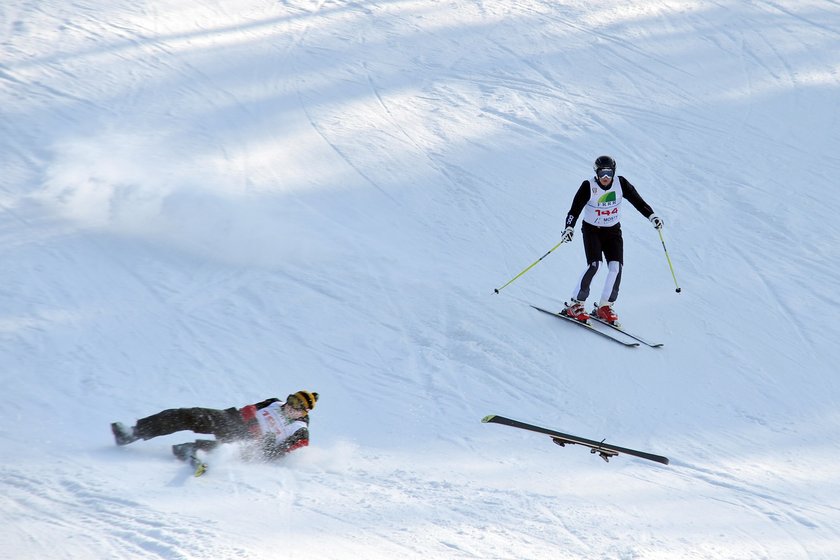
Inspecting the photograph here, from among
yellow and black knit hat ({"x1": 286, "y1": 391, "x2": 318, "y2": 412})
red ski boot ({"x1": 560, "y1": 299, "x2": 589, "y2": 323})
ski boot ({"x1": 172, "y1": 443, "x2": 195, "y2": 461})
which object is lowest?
ski boot ({"x1": 172, "y1": 443, "x2": 195, "y2": 461})

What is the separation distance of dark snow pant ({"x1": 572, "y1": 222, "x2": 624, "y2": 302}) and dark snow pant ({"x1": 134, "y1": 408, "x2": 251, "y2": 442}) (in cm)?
401

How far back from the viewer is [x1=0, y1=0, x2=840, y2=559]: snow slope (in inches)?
227

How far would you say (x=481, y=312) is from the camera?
29.4 feet

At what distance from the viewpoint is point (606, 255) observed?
8.84 meters

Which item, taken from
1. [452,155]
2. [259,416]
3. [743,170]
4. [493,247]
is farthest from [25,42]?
[743,170]

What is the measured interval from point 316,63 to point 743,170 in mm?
6268

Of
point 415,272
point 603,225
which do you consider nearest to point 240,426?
point 415,272

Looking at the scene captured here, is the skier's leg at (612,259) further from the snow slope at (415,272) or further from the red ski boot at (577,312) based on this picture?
the snow slope at (415,272)

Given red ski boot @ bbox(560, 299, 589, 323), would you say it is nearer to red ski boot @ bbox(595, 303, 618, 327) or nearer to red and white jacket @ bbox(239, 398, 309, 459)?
red ski boot @ bbox(595, 303, 618, 327)

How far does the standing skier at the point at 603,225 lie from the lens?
341 inches

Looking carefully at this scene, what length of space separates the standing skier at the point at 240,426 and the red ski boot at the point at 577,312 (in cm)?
347

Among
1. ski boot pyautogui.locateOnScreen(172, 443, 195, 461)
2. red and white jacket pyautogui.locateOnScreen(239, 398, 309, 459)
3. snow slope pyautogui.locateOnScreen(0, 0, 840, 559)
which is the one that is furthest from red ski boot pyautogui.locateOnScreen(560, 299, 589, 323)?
ski boot pyautogui.locateOnScreen(172, 443, 195, 461)

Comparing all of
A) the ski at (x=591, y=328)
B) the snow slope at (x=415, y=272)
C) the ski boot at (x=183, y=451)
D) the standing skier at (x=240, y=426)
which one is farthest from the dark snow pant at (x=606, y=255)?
the ski boot at (x=183, y=451)

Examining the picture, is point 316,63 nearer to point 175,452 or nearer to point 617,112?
point 617,112
